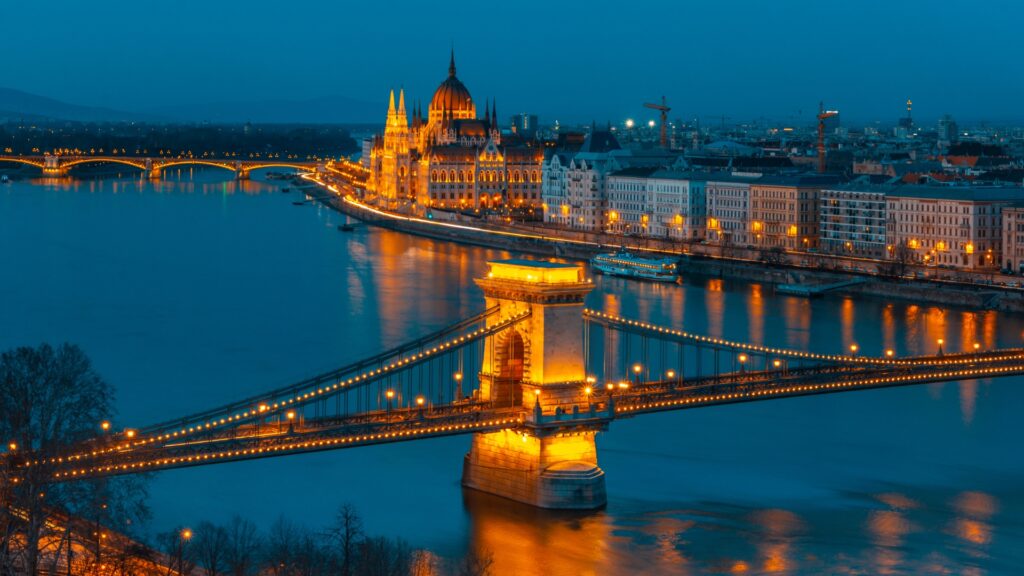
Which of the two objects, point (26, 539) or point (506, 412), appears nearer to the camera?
point (26, 539)

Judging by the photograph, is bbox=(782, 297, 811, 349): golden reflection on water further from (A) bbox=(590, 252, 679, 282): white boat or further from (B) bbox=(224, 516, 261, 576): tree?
(B) bbox=(224, 516, 261, 576): tree

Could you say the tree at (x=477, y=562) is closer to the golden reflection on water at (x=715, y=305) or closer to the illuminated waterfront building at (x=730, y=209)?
the golden reflection on water at (x=715, y=305)

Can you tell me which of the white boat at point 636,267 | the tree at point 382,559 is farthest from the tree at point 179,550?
the white boat at point 636,267

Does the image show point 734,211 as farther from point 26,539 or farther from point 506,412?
point 26,539

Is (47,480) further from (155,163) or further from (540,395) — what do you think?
(155,163)

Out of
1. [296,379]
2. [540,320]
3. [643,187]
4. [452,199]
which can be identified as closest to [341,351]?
[296,379]

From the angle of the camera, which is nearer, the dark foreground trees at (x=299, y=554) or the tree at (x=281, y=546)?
the dark foreground trees at (x=299, y=554)
